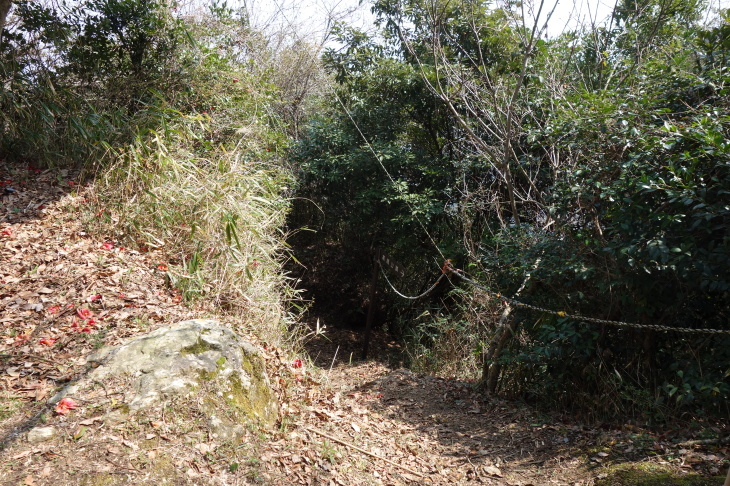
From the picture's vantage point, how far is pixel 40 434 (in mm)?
2746

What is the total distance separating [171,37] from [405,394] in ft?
17.4

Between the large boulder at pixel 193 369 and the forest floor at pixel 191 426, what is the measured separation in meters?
0.13

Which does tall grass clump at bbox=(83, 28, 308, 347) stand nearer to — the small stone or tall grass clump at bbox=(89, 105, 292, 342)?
tall grass clump at bbox=(89, 105, 292, 342)

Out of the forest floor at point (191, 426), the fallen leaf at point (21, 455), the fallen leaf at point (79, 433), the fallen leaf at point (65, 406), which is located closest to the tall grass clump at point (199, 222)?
Result: the forest floor at point (191, 426)

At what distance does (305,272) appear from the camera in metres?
9.67

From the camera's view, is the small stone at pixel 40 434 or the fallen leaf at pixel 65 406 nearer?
the small stone at pixel 40 434

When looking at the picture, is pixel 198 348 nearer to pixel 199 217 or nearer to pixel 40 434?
pixel 40 434

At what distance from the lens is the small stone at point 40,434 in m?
2.71

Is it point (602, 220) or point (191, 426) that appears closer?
point (191, 426)

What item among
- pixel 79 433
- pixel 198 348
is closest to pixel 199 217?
pixel 198 348

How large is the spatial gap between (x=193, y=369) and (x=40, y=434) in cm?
87

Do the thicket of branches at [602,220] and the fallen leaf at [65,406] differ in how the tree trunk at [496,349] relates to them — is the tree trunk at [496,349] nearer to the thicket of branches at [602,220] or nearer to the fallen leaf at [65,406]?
the thicket of branches at [602,220]

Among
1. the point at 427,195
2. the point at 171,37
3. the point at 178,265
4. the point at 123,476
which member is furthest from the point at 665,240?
the point at 171,37

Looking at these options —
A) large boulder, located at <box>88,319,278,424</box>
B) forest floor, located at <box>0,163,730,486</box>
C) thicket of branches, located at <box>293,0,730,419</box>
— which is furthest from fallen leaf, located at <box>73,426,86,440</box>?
thicket of branches, located at <box>293,0,730,419</box>
